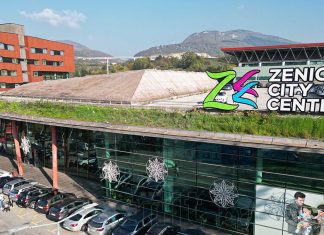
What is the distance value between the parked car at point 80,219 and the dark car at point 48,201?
3.26 m

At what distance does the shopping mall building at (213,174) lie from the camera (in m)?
19.6

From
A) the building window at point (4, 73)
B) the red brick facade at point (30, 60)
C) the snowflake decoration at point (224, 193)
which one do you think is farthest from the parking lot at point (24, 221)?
the red brick facade at point (30, 60)

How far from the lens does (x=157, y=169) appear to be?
25.8m

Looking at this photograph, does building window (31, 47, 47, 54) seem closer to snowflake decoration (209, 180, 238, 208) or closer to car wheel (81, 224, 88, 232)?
Answer: car wheel (81, 224, 88, 232)

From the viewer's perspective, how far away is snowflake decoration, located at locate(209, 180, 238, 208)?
73.7ft

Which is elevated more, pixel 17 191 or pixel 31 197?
pixel 17 191

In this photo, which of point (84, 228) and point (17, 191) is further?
point (17, 191)

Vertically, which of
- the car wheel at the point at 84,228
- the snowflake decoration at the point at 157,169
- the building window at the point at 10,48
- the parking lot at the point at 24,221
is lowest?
the parking lot at the point at 24,221

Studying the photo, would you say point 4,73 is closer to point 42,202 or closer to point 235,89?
point 42,202

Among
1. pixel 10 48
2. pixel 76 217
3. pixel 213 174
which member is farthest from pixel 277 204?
pixel 10 48

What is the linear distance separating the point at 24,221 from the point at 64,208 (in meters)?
3.78

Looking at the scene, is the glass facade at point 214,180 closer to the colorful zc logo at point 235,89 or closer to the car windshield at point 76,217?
the colorful zc logo at point 235,89

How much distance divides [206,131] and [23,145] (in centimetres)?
2725

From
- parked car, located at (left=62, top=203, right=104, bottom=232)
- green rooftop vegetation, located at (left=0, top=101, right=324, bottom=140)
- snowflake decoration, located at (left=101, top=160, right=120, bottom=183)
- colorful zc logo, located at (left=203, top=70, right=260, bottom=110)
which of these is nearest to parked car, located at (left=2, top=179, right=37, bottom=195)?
green rooftop vegetation, located at (left=0, top=101, right=324, bottom=140)
